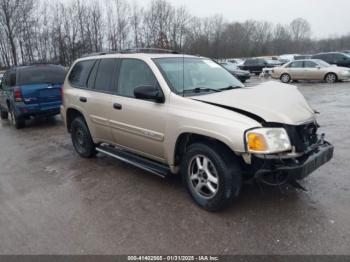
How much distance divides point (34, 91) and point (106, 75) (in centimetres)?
465

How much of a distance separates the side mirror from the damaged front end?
1359 mm

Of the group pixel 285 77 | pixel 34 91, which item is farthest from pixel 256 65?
pixel 34 91

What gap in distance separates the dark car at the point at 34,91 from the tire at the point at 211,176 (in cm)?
642

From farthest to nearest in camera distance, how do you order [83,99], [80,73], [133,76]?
1. [80,73]
2. [83,99]
3. [133,76]

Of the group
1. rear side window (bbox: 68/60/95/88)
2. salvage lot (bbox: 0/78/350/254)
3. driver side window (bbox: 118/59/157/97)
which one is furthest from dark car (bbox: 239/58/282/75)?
driver side window (bbox: 118/59/157/97)

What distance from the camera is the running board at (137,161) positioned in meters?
3.92

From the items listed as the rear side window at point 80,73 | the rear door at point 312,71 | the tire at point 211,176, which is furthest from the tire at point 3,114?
the rear door at point 312,71

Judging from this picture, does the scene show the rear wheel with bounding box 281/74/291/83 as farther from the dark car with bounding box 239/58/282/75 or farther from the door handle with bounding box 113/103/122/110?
the door handle with bounding box 113/103/122/110

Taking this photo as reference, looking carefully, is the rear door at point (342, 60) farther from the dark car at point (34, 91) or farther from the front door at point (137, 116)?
the front door at point (137, 116)

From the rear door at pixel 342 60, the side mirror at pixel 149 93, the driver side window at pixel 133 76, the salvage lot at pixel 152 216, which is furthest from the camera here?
the rear door at pixel 342 60

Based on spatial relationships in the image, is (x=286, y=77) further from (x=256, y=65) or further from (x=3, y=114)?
(x=3, y=114)

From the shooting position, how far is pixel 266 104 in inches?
130

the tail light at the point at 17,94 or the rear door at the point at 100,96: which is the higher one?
the rear door at the point at 100,96

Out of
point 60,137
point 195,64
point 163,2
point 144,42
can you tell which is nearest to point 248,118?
point 195,64
